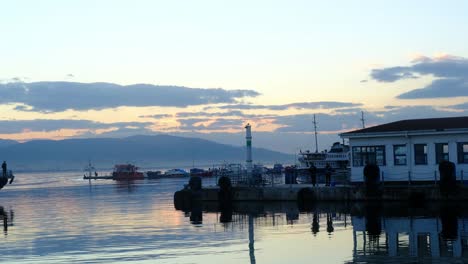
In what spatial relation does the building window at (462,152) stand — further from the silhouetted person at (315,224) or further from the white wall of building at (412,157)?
the silhouetted person at (315,224)

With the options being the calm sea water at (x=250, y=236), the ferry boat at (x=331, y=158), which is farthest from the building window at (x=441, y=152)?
the ferry boat at (x=331, y=158)

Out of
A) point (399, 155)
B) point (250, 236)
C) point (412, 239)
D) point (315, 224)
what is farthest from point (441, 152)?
point (412, 239)

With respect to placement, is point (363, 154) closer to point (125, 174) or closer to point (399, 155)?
point (399, 155)

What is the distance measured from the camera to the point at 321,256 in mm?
22203

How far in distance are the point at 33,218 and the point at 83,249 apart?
16.9 m

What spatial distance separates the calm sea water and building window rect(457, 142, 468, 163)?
13.1 ft

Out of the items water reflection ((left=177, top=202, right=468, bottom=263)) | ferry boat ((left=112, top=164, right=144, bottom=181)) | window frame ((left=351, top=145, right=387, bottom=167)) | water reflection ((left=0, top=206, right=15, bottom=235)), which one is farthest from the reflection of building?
ferry boat ((left=112, top=164, right=144, bottom=181))

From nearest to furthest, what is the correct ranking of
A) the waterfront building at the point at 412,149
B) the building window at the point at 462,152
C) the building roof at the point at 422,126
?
the building window at the point at 462,152 < the waterfront building at the point at 412,149 < the building roof at the point at 422,126

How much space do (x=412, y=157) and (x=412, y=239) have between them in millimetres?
19025

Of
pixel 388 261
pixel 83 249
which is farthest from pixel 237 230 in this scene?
pixel 388 261

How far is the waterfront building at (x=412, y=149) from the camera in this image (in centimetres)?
4272

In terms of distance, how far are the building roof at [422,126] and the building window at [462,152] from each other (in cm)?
94

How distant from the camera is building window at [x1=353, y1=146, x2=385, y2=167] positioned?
44.9 meters

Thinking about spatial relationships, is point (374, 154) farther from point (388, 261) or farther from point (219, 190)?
point (388, 261)
